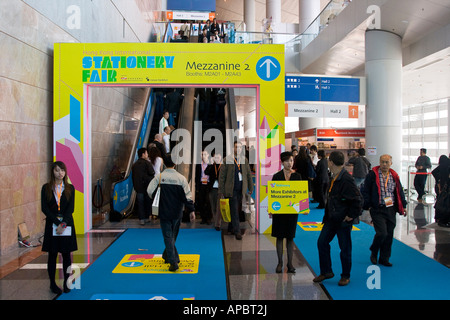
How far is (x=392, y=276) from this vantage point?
480 centimetres

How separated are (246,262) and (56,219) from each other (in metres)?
2.63

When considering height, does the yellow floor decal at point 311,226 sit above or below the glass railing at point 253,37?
below

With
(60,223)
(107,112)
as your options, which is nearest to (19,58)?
(60,223)

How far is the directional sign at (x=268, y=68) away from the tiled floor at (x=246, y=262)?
303 centimetres

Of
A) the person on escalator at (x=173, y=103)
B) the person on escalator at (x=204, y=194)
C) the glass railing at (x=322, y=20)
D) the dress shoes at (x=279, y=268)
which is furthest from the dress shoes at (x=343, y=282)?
the glass railing at (x=322, y=20)

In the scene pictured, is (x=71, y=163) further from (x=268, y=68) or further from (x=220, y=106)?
(x=220, y=106)

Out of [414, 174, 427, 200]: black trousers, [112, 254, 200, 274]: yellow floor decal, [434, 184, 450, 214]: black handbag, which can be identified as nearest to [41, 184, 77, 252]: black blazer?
[112, 254, 200, 274]: yellow floor decal

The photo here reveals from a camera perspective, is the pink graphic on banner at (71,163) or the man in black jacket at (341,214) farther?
the pink graphic on banner at (71,163)

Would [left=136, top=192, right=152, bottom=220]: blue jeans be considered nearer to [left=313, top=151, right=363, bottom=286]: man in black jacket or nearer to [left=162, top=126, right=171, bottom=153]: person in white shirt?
[left=162, top=126, right=171, bottom=153]: person in white shirt

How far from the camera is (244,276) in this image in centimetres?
479

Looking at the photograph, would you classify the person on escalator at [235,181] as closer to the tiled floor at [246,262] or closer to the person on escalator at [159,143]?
the tiled floor at [246,262]

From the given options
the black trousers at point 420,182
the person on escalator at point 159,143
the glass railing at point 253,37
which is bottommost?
the black trousers at point 420,182

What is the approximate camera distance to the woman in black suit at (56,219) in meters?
4.15

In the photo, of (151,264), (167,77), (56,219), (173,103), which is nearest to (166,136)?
(167,77)
